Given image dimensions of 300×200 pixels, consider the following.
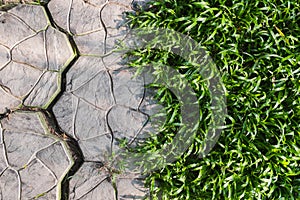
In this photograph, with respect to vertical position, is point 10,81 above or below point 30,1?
below

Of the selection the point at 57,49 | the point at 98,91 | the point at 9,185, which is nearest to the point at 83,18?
the point at 57,49

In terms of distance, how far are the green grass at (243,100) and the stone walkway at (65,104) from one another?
245mm

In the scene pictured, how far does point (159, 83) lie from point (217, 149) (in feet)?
2.03

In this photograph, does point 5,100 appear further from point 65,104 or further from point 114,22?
point 114,22

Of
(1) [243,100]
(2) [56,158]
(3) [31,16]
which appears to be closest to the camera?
(1) [243,100]

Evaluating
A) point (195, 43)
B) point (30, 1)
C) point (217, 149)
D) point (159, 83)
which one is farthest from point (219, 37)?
point (30, 1)

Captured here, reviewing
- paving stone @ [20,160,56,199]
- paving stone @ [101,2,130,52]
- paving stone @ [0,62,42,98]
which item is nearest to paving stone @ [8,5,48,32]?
paving stone @ [0,62,42,98]

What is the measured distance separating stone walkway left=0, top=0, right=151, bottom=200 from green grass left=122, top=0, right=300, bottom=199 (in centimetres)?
25

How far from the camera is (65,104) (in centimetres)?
362

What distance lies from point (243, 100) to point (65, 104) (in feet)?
4.17

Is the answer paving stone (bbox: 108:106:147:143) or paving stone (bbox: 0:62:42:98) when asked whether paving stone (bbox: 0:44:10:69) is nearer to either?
paving stone (bbox: 0:62:42:98)

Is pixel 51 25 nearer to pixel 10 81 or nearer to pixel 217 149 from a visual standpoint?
pixel 10 81

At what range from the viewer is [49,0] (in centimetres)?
373

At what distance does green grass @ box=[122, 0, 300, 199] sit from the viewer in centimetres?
343
